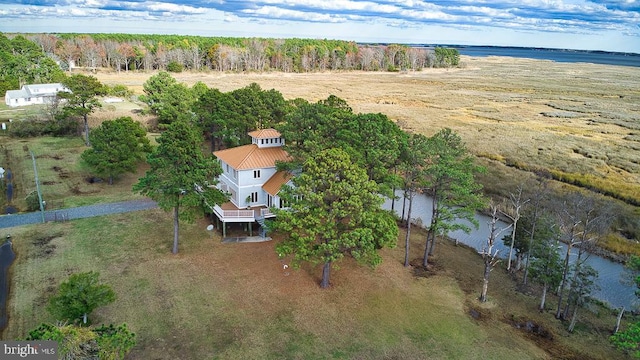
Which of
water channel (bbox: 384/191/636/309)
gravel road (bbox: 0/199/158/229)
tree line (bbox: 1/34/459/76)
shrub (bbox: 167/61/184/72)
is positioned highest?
tree line (bbox: 1/34/459/76)

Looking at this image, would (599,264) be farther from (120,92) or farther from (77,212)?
(120,92)

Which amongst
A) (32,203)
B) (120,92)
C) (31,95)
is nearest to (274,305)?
(32,203)

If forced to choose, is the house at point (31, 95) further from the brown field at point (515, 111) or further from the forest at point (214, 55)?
the forest at point (214, 55)

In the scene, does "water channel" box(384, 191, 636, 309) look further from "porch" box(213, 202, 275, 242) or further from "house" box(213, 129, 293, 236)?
"porch" box(213, 202, 275, 242)

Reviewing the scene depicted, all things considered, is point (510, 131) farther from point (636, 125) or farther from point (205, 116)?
point (205, 116)

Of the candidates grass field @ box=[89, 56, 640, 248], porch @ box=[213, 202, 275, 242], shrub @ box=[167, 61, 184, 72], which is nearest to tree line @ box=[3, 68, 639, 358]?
porch @ box=[213, 202, 275, 242]

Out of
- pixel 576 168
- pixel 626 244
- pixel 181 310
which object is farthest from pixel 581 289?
pixel 576 168
